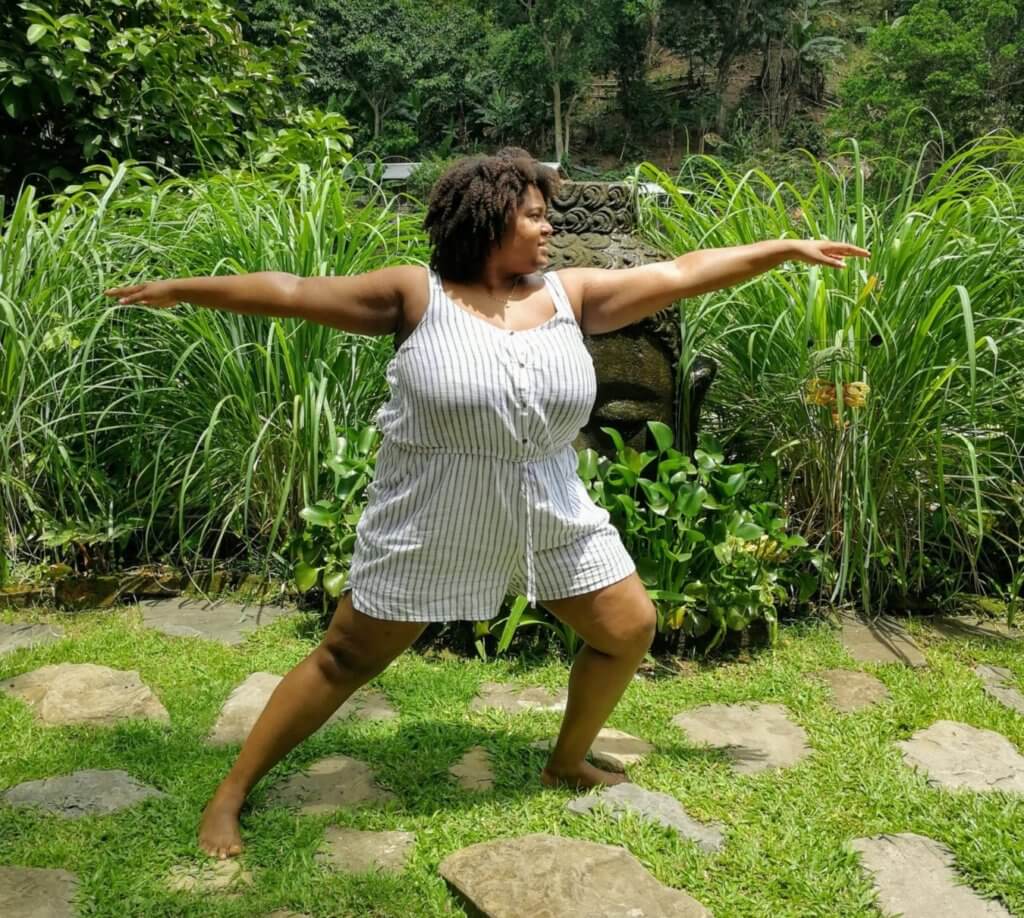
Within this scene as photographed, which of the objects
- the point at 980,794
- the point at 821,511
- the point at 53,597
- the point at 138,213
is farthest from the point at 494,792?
the point at 138,213

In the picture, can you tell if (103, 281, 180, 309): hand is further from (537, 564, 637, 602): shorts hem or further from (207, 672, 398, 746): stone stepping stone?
(207, 672, 398, 746): stone stepping stone

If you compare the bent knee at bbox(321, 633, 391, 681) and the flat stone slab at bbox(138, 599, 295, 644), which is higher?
the bent knee at bbox(321, 633, 391, 681)

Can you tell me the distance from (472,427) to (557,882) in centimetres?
94

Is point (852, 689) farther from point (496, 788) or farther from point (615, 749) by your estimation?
point (496, 788)

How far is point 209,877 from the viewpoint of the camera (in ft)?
7.39

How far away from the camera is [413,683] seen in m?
3.32

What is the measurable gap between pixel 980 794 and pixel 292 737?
1726 mm

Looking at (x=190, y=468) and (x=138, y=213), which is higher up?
(x=138, y=213)

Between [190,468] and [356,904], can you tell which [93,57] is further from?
[356,904]

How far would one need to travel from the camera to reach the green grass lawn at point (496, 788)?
2.22 metres

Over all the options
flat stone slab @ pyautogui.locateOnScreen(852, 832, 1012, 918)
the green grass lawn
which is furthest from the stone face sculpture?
flat stone slab @ pyautogui.locateOnScreen(852, 832, 1012, 918)

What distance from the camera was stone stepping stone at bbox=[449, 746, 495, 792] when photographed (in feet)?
8.87

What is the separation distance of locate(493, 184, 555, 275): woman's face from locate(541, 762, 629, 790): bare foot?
4.13 ft

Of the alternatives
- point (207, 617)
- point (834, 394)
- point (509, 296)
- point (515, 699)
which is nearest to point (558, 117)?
point (834, 394)
